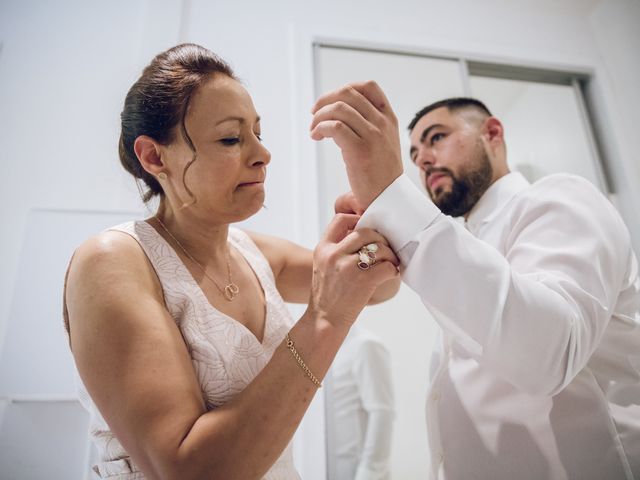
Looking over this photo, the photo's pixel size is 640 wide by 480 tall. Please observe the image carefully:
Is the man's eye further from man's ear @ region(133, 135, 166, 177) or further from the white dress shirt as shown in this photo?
man's ear @ region(133, 135, 166, 177)

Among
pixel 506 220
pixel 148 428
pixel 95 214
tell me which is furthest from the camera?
pixel 95 214

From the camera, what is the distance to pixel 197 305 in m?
0.77

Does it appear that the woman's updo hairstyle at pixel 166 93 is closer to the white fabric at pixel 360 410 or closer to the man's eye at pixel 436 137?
the man's eye at pixel 436 137

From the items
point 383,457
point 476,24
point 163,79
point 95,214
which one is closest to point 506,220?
point 163,79

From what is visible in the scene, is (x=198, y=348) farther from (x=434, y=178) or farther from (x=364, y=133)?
(x=434, y=178)

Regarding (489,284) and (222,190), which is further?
(222,190)

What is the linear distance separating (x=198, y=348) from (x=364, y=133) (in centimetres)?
50

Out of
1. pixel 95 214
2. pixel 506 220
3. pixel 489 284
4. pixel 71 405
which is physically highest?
pixel 95 214

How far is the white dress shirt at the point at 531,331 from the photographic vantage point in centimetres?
63

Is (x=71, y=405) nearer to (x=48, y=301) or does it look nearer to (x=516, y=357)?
(x=48, y=301)

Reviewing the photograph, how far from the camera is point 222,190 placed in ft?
2.76

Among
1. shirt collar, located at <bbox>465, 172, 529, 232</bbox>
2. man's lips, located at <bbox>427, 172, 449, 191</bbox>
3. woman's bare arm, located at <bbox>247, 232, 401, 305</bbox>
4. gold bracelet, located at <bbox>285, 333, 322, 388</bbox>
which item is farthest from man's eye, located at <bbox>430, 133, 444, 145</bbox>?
gold bracelet, located at <bbox>285, 333, 322, 388</bbox>

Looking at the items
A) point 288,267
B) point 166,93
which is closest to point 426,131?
point 288,267

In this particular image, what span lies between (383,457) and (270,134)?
1.49 m
